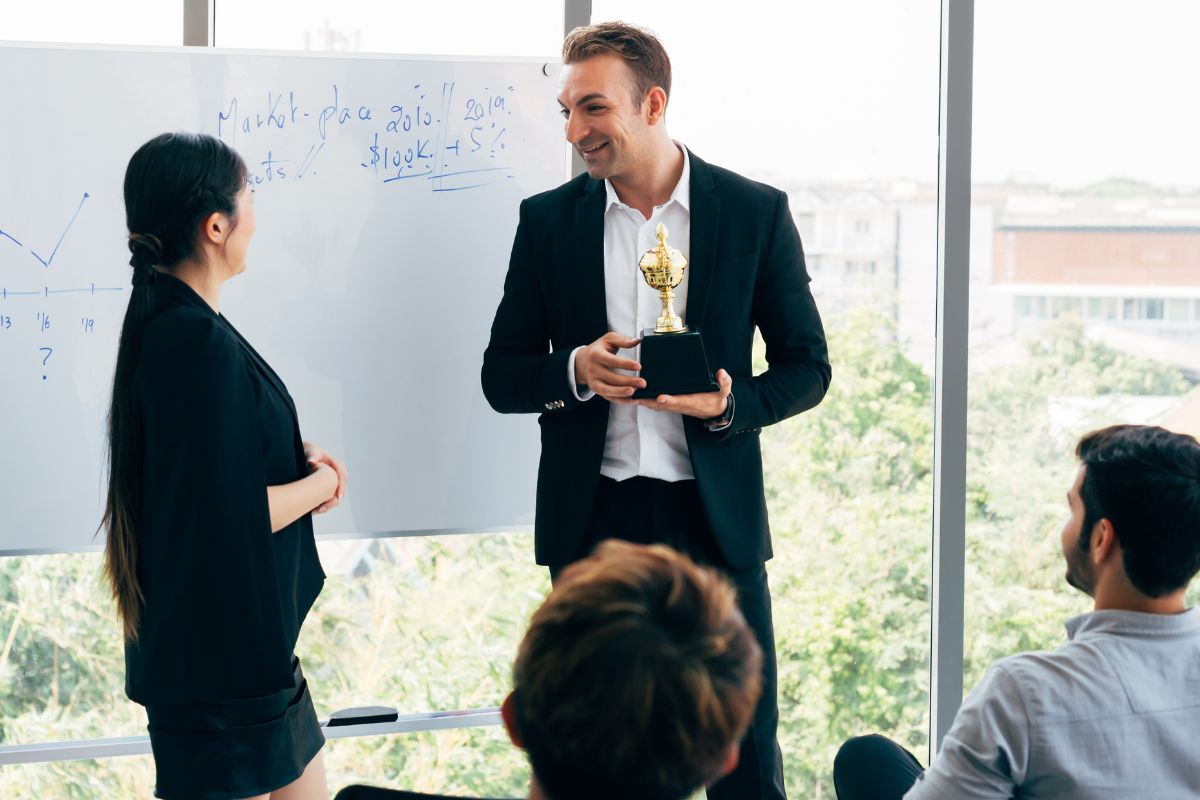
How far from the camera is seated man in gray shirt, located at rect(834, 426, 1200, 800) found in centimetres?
131

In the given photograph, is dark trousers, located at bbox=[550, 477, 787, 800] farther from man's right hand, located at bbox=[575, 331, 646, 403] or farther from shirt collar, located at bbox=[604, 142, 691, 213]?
shirt collar, located at bbox=[604, 142, 691, 213]

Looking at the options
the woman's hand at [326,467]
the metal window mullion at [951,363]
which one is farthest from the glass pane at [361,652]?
the metal window mullion at [951,363]

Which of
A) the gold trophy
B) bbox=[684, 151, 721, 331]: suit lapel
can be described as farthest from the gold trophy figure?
bbox=[684, 151, 721, 331]: suit lapel

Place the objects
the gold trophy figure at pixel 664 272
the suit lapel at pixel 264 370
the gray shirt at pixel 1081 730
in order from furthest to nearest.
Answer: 1. the gold trophy figure at pixel 664 272
2. the suit lapel at pixel 264 370
3. the gray shirt at pixel 1081 730

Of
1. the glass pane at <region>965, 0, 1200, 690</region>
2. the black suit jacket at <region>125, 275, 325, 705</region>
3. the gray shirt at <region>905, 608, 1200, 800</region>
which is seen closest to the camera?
the gray shirt at <region>905, 608, 1200, 800</region>

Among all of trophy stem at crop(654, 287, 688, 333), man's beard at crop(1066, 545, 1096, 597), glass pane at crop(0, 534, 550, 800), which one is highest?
Answer: trophy stem at crop(654, 287, 688, 333)

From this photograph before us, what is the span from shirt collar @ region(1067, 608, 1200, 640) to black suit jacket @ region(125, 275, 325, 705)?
1126 mm

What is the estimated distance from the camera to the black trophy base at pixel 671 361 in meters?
1.97

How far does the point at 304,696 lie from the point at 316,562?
0.23 m

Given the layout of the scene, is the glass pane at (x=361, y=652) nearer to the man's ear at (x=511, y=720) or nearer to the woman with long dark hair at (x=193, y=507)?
the woman with long dark hair at (x=193, y=507)

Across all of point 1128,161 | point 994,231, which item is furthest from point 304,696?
point 1128,161

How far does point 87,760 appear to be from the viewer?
2.70 meters

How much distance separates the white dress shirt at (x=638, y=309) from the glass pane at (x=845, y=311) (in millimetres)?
678

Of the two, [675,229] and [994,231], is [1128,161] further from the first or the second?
[675,229]
